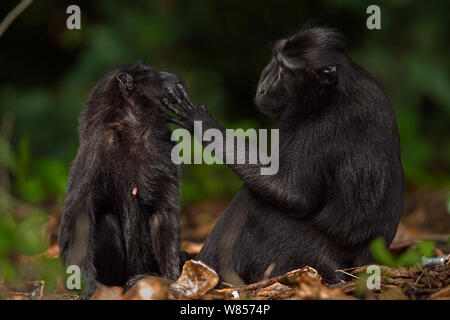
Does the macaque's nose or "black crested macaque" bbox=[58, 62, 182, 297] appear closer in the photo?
"black crested macaque" bbox=[58, 62, 182, 297]

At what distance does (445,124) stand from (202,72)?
11.5ft

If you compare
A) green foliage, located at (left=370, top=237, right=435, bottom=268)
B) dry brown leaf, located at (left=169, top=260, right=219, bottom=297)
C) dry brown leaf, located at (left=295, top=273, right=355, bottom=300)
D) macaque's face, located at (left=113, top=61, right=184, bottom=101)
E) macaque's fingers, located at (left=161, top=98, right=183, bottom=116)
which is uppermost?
macaque's face, located at (left=113, top=61, right=184, bottom=101)

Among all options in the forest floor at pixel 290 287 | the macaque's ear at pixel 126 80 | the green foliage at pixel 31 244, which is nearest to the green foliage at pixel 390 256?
the forest floor at pixel 290 287

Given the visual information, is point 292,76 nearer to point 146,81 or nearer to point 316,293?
point 146,81

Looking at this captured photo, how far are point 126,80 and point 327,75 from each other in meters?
1.36

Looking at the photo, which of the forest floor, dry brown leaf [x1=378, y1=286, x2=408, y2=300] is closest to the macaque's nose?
the forest floor

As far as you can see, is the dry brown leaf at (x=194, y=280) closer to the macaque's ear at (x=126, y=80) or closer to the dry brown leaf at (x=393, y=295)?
the dry brown leaf at (x=393, y=295)

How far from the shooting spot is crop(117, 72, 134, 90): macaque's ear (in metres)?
4.42

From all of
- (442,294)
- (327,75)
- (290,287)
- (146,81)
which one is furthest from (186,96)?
(442,294)

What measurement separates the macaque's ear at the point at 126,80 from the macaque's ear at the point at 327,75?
1268 millimetres

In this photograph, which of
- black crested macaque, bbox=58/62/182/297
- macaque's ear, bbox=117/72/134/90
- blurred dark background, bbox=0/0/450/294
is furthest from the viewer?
blurred dark background, bbox=0/0/450/294

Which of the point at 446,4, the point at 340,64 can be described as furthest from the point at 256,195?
the point at 446,4

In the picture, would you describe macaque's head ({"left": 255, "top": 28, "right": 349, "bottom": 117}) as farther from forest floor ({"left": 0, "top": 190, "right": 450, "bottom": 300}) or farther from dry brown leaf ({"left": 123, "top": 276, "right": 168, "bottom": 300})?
dry brown leaf ({"left": 123, "top": 276, "right": 168, "bottom": 300})

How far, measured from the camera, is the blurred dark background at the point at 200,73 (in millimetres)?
8133
